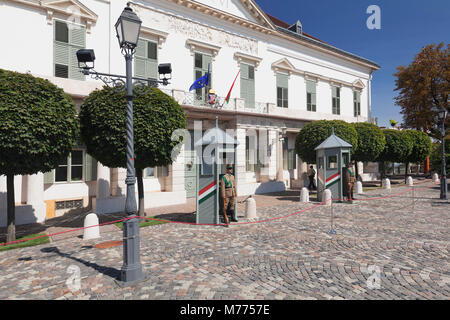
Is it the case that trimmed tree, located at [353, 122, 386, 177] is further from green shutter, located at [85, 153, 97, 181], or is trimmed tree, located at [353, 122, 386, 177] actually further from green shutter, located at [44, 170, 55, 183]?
green shutter, located at [44, 170, 55, 183]

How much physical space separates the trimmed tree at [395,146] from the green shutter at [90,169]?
20.7 meters

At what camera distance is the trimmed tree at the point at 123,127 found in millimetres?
8578

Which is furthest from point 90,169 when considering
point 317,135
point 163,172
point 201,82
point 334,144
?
point 317,135

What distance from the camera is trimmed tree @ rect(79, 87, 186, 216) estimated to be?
8578mm

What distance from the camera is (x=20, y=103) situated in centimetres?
683

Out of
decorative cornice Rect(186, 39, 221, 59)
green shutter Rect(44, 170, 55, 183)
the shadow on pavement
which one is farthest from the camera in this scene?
decorative cornice Rect(186, 39, 221, 59)

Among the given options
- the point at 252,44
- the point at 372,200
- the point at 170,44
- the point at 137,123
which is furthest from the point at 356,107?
the point at 137,123

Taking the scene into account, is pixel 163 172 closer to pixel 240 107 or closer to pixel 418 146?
pixel 240 107

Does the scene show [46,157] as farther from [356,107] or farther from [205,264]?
[356,107]

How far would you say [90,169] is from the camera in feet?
40.9

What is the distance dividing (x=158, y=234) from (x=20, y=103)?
16.9 ft

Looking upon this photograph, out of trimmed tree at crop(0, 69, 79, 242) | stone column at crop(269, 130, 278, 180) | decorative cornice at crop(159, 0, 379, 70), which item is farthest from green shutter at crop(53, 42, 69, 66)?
stone column at crop(269, 130, 278, 180)

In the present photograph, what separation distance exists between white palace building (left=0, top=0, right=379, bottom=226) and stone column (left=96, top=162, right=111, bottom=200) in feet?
0.15

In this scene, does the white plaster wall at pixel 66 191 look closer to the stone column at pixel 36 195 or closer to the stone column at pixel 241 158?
the stone column at pixel 36 195
